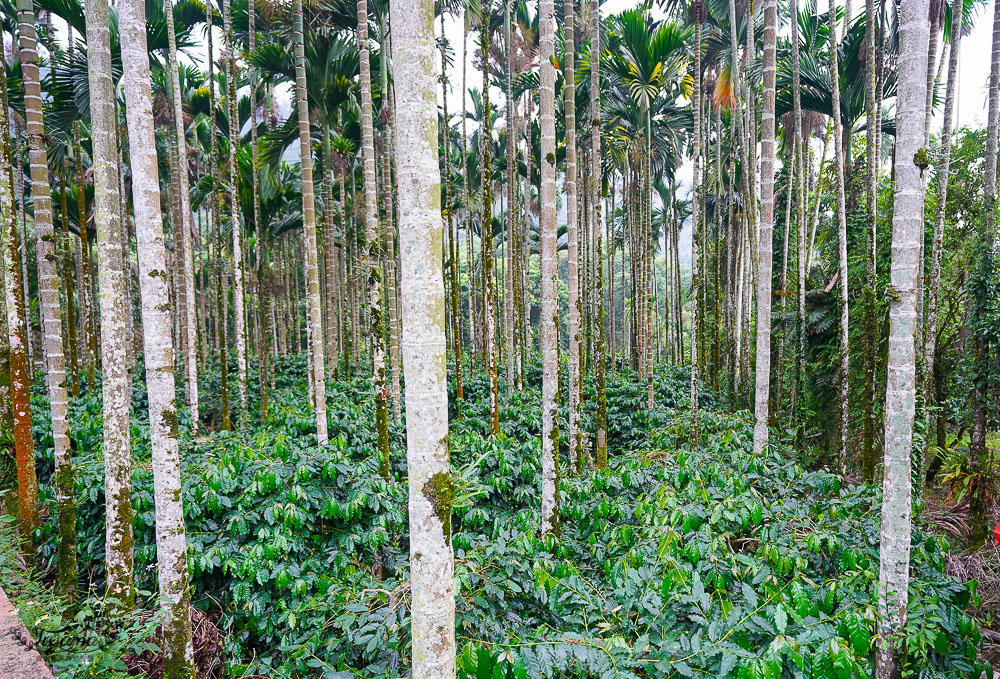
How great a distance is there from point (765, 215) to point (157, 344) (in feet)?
18.0

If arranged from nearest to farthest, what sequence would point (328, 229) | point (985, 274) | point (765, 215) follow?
point (765, 215)
point (985, 274)
point (328, 229)

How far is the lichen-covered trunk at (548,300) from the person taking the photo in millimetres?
4496

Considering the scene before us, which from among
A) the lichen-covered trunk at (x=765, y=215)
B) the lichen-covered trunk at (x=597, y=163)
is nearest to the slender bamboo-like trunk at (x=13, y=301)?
the lichen-covered trunk at (x=597, y=163)

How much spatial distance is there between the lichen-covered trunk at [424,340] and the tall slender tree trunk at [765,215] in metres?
4.53

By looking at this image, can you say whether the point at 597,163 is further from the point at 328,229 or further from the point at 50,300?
the point at 328,229

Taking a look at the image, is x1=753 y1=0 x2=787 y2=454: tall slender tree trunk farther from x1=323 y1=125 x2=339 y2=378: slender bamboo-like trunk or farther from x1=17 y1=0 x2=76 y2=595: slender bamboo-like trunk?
x1=323 y1=125 x2=339 y2=378: slender bamboo-like trunk

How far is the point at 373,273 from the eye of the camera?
5.50 meters

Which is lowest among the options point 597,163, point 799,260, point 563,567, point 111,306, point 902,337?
point 563,567

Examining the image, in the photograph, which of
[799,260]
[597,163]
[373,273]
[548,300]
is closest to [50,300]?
[373,273]

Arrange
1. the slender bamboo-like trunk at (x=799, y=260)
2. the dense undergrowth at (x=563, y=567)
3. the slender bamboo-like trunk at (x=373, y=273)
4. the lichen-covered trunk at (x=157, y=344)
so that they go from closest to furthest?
the dense undergrowth at (x=563, y=567) → the lichen-covered trunk at (x=157, y=344) → the slender bamboo-like trunk at (x=373, y=273) → the slender bamboo-like trunk at (x=799, y=260)

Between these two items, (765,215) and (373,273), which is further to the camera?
(373,273)

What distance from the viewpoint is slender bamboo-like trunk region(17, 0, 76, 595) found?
4047 mm

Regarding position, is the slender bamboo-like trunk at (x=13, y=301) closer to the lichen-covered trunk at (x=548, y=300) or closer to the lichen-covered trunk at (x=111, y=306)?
the lichen-covered trunk at (x=111, y=306)

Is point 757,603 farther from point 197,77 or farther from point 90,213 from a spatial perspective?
point 90,213
